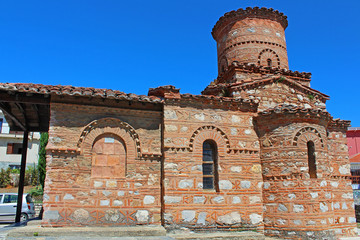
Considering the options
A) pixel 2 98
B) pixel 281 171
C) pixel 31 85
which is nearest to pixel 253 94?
pixel 281 171

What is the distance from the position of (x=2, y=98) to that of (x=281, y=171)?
7.66 meters

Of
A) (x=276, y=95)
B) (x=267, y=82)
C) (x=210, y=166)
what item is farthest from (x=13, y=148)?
(x=276, y=95)

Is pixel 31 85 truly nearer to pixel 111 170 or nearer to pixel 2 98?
pixel 2 98

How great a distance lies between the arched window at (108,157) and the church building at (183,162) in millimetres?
26

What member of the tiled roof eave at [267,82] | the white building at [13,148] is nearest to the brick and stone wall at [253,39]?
the tiled roof eave at [267,82]

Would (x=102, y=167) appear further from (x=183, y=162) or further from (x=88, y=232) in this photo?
(x=183, y=162)

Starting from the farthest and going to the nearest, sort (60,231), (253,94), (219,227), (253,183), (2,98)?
(253,94) → (253,183) → (219,227) → (2,98) → (60,231)

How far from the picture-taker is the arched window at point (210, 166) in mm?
8609

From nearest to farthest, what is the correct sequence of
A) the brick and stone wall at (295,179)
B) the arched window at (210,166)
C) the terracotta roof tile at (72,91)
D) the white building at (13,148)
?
the terracotta roof tile at (72,91), the brick and stone wall at (295,179), the arched window at (210,166), the white building at (13,148)

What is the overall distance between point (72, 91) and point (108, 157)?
1.94 metres

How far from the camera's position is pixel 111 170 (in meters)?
8.06

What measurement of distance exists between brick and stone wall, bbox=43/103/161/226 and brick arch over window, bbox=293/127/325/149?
395 cm

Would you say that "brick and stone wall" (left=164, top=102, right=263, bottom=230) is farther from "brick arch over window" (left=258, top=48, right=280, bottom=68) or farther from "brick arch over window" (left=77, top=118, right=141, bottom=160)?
"brick arch over window" (left=258, top=48, right=280, bottom=68)

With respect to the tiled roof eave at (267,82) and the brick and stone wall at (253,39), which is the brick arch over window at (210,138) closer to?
the tiled roof eave at (267,82)
